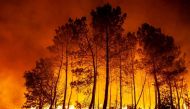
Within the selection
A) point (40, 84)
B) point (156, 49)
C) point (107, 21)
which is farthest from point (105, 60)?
point (40, 84)

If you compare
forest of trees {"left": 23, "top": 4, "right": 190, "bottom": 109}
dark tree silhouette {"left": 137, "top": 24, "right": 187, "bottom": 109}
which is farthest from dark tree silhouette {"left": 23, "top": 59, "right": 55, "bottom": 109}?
dark tree silhouette {"left": 137, "top": 24, "right": 187, "bottom": 109}

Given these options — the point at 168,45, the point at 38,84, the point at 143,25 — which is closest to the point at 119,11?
the point at 143,25

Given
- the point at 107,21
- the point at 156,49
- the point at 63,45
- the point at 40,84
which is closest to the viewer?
the point at 107,21

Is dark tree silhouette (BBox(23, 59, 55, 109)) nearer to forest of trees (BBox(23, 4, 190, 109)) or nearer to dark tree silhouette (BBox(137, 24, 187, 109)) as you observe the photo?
forest of trees (BBox(23, 4, 190, 109))

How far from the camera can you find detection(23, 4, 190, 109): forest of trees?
32062 mm

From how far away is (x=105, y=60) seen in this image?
33.6 metres

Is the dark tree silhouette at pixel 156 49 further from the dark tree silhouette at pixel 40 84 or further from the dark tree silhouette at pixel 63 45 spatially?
the dark tree silhouette at pixel 40 84

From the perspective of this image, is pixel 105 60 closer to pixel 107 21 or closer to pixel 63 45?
pixel 107 21

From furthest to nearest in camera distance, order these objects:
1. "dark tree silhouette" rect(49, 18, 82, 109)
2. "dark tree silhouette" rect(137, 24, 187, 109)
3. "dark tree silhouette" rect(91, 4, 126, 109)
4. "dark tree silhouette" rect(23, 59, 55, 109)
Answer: "dark tree silhouette" rect(23, 59, 55, 109) → "dark tree silhouette" rect(49, 18, 82, 109) → "dark tree silhouette" rect(137, 24, 187, 109) → "dark tree silhouette" rect(91, 4, 126, 109)

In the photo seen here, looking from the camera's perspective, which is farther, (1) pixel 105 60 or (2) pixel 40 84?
(2) pixel 40 84

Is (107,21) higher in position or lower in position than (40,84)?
higher

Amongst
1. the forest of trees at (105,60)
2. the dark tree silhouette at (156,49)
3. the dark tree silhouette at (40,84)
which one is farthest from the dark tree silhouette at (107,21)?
the dark tree silhouette at (40,84)

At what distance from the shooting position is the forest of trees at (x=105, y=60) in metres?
32.1

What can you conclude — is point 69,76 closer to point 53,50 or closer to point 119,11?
point 53,50
